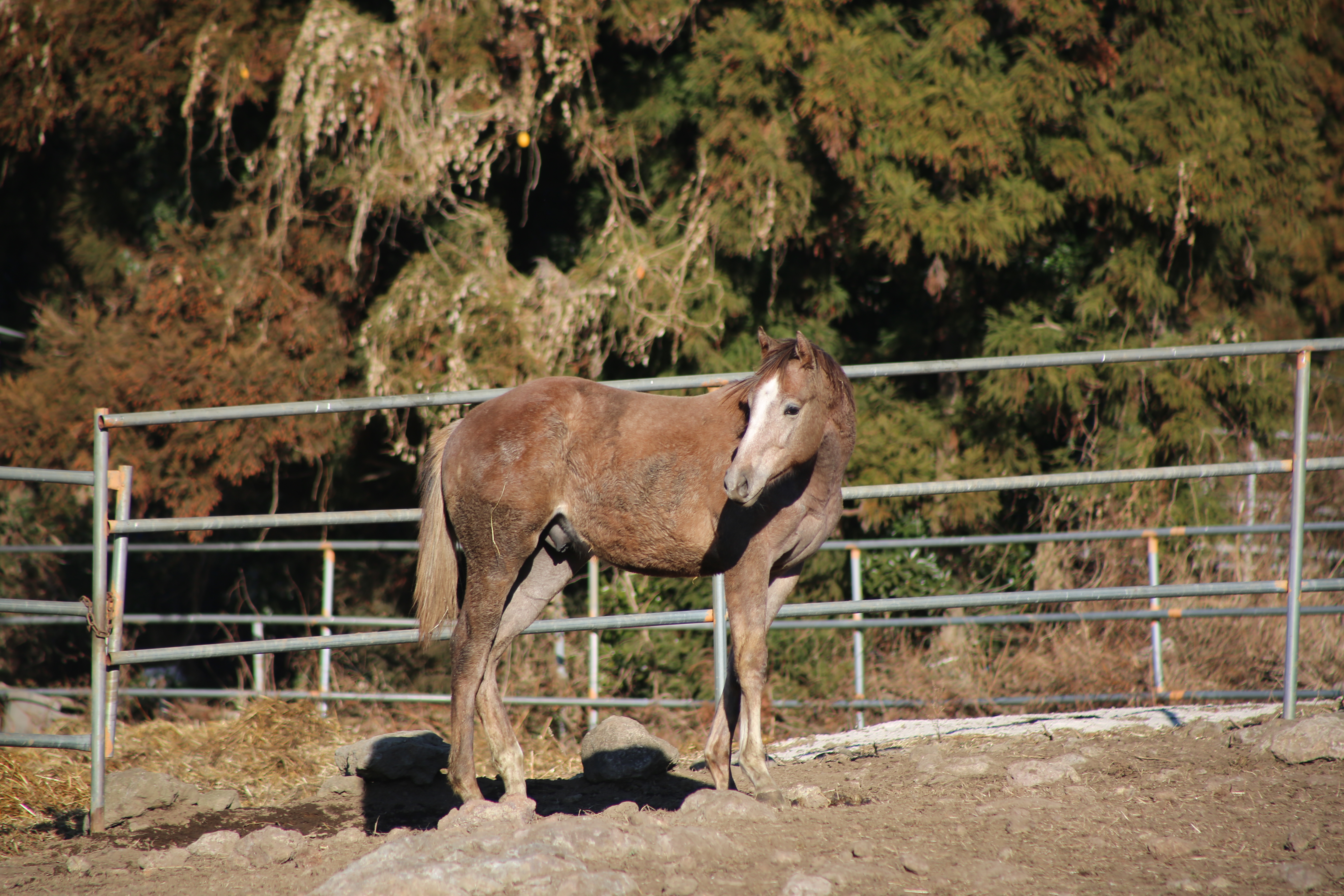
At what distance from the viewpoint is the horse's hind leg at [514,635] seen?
367 centimetres

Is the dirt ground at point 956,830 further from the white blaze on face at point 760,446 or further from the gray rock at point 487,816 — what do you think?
the white blaze on face at point 760,446

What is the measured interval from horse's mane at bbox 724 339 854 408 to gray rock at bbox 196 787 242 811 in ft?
10.2

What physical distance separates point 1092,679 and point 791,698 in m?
2.30

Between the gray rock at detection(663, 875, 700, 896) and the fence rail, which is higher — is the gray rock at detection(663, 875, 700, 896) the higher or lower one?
the lower one

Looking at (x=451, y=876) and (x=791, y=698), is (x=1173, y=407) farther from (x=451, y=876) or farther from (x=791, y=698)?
(x=451, y=876)

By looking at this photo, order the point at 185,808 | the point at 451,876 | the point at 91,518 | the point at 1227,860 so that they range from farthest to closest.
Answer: the point at 91,518, the point at 185,808, the point at 1227,860, the point at 451,876

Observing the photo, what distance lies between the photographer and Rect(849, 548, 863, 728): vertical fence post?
6727mm

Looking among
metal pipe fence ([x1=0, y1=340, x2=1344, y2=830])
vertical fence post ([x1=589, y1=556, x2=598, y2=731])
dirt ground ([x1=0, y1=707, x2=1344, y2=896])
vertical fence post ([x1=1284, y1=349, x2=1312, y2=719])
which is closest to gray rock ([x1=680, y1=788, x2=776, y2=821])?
dirt ground ([x1=0, y1=707, x2=1344, y2=896])

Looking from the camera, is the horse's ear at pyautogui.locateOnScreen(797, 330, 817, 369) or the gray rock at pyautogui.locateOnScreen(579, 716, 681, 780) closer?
the horse's ear at pyautogui.locateOnScreen(797, 330, 817, 369)

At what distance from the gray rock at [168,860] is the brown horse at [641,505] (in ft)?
3.13

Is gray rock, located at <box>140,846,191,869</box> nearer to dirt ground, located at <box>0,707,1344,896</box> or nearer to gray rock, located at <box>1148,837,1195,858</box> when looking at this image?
dirt ground, located at <box>0,707,1344,896</box>

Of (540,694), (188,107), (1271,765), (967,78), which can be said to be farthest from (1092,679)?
(188,107)

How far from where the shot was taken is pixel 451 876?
2.47 m

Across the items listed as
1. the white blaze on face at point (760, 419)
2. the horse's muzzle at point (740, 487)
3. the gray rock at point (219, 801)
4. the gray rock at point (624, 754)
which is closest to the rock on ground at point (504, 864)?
the horse's muzzle at point (740, 487)
